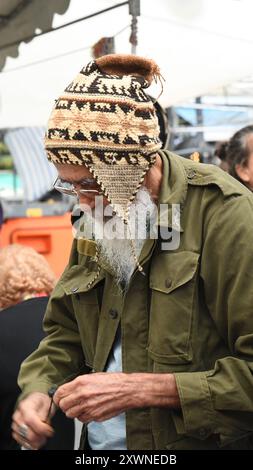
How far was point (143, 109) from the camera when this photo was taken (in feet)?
5.73

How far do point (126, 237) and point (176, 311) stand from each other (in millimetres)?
282

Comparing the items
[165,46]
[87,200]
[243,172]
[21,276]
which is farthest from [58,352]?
[165,46]

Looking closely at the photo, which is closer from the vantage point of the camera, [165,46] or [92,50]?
[92,50]

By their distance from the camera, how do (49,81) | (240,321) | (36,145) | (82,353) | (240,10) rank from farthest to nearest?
(36,145)
(49,81)
(240,10)
(82,353)
(240,321)

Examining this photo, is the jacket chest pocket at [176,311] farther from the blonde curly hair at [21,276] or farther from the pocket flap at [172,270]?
the blonde curly hair at [21,276]

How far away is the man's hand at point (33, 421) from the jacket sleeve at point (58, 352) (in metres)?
0.10

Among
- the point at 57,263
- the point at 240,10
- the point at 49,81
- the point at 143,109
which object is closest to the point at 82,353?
the point at 143,109

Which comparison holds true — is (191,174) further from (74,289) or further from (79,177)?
(74,289)

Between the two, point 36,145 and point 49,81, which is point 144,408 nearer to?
point 49,81

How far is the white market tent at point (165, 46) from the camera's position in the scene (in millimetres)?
3613

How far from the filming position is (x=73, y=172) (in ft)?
5.88

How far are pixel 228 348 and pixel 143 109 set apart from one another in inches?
25.9

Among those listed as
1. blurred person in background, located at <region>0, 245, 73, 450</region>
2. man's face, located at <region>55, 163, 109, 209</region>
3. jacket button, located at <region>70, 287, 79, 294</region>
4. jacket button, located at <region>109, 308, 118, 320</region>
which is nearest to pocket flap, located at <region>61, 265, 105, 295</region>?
jacket button, located at <region>70, 287, 79, 294</region>
